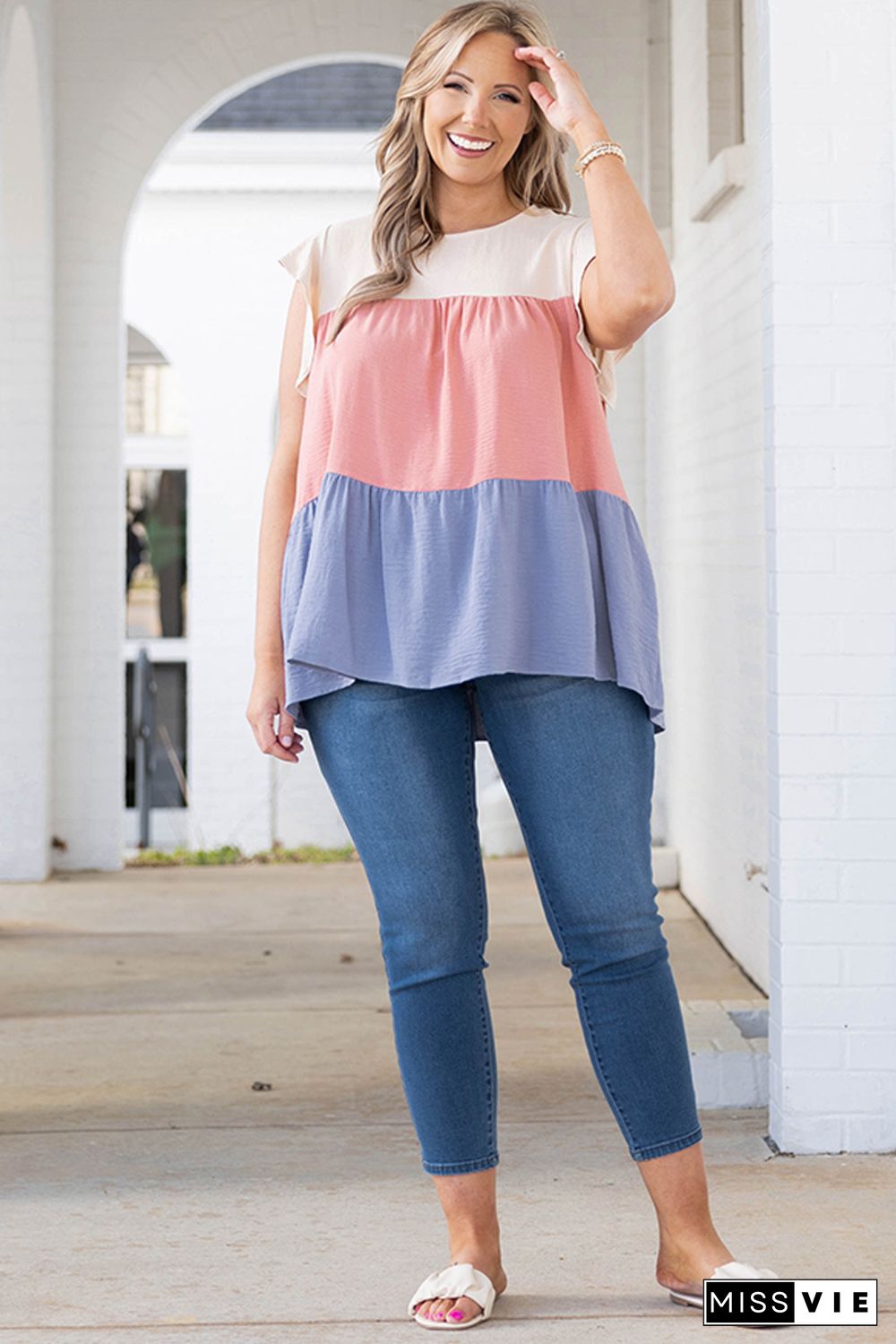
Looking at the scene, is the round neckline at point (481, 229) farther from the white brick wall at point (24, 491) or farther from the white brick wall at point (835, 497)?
the white brick wall at point (24, 491)

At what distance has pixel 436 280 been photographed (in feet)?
6.73

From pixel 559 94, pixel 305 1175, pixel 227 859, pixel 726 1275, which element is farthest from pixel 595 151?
pixel 227 859

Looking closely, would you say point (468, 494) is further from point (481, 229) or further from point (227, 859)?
point (227, 859)

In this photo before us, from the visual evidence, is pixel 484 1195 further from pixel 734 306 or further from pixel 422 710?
pixel 734 306

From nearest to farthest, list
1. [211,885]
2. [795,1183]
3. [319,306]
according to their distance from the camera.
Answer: [319,306] → [795,1183] → [211,885]

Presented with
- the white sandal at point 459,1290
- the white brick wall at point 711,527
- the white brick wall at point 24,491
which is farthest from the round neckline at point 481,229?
the white brick wall at point 24,491

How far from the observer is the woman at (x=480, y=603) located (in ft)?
6.47

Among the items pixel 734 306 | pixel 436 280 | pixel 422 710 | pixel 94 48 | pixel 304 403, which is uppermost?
pixel 94 48

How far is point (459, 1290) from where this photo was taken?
2.05m

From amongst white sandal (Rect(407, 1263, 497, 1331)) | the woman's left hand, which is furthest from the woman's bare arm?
white sandal (Rect(407, 1263, 497, 1331))

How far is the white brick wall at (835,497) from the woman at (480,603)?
758mm

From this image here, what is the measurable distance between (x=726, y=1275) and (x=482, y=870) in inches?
21.9

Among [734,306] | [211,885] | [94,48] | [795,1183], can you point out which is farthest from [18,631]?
[795,1183]

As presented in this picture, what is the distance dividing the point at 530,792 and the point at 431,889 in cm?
16
